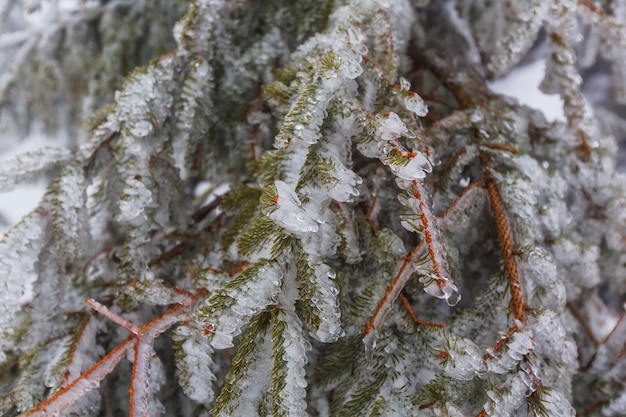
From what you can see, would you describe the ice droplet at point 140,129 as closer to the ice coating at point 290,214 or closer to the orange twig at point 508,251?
the ice coating at point 290,214

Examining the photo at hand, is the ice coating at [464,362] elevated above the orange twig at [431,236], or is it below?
below

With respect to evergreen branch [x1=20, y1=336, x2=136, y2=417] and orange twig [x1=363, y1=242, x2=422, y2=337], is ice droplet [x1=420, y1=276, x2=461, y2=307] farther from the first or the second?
evergreen branch [x1=20, y1=336, x2=136, y2=417]

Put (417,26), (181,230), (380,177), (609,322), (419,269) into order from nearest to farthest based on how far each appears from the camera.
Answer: (419,269) < (380,177) < (181,230) < (417,26) < (609,322)

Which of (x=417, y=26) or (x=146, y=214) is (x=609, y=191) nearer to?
(x=417, y=26)

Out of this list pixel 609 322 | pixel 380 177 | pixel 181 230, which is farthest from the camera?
pixel 609 322

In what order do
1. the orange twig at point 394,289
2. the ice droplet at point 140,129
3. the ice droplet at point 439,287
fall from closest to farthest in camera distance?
1. the ice droplet at point 439,287
2. the orange twig at point 394,289
3. the ice droplet at point 140,129

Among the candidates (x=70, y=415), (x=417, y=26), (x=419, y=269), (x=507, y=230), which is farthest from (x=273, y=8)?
(x=70, y=415)

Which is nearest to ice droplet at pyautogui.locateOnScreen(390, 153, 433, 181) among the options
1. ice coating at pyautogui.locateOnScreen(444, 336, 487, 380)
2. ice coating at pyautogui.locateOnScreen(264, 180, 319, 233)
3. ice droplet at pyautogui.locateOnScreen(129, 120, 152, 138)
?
ice coating at pyautogui.locateOnScreen(264, 180, 319, 233)

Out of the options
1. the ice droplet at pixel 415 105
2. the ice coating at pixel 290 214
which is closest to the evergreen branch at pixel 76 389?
the ice coating at pixel 290 214
